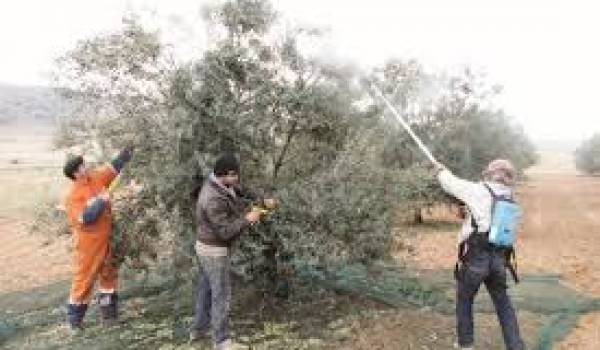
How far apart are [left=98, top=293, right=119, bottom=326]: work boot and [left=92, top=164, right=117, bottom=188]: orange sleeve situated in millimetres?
1612

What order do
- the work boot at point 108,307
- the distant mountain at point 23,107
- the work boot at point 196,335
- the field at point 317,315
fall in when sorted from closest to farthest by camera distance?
the work boot at point 196,335 < the field at point 317,315 < the work boot at point 108,307 < the distant mountain at point 23,107

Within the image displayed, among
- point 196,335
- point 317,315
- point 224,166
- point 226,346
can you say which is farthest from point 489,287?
point 196,335

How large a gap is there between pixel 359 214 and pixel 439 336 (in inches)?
71.6

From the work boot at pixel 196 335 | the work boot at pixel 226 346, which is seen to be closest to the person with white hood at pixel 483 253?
the work boot at pixel 226 346

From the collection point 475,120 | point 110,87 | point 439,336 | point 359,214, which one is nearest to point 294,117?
point 359,214

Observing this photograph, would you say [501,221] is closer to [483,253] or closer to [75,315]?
[483,253]

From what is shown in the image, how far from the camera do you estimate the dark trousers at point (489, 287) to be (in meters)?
9.57

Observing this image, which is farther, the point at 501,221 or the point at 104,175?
the point at 104,175

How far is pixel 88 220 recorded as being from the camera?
11242 millimetres

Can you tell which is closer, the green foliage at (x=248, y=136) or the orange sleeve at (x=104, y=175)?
the green foliage at (x=248, y=136)

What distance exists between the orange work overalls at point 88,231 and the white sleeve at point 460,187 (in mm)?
4297

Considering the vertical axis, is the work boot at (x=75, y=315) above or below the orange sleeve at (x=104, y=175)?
below

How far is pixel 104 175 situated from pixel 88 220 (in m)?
0.63

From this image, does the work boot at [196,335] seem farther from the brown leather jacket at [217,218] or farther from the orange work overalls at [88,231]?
the orange work overalls at [88,231]
